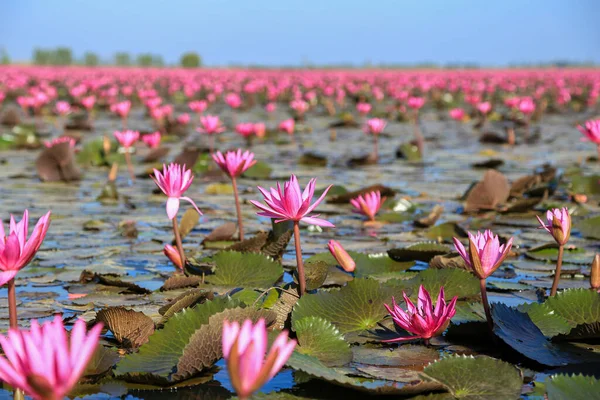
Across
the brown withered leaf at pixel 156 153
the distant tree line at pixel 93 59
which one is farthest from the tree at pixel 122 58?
the brown withered leaf at pixel 156 153

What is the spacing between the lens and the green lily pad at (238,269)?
2713 millimetres

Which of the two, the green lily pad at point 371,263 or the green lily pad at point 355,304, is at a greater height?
the green lily pad at point 355,304

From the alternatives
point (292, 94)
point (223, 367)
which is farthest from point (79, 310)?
point (292, 94)

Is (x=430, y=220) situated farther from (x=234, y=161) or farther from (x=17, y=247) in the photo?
(x=17, y=247)

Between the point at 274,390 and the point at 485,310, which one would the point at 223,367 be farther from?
the point at 485,310

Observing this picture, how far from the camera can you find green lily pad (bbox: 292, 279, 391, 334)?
2219 millimetres

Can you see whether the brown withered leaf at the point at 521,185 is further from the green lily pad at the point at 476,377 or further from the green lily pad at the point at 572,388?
the green lily pad at the point at 572,388

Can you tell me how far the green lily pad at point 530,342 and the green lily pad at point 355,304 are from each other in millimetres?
334

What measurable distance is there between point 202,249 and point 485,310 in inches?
69.4

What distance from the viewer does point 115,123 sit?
11.6 meters

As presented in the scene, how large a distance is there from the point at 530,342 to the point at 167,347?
3.14 feet

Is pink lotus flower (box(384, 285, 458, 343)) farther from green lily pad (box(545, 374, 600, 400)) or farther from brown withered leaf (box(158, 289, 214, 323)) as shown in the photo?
brown withered leaf (box(158, 289, 214, 323))

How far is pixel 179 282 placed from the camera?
267cm

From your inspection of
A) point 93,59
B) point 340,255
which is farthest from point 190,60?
point 340,255
